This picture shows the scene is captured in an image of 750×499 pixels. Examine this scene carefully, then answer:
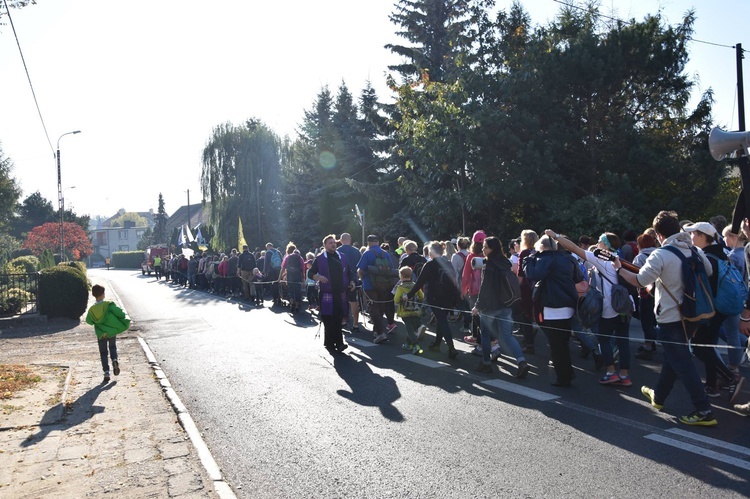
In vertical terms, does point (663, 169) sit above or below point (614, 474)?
above

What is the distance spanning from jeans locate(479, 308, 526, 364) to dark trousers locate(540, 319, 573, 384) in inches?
27.6

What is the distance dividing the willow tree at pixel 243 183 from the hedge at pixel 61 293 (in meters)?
24.6

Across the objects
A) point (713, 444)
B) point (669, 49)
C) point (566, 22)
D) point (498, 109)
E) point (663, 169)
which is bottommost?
point (713, 444)

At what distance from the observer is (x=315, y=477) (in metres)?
4.99

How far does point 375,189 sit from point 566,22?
1206 cm

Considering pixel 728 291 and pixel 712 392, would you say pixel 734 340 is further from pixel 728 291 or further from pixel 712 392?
pixel 728 291

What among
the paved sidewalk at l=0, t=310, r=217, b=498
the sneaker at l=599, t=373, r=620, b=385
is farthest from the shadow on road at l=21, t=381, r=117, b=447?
the sneaker at l=599, t=373, r=620, b=385

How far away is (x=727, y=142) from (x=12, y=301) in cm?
1721

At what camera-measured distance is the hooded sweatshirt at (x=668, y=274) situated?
5855 millimetres

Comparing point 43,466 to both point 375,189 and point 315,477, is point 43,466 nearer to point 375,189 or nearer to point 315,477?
point 315,477

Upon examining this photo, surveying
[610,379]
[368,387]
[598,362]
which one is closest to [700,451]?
[610,379]

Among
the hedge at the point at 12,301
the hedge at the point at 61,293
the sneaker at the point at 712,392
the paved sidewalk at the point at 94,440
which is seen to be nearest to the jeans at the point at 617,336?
the sneaker at the point at 712,392

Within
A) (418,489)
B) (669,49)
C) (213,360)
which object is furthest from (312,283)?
(669,49)

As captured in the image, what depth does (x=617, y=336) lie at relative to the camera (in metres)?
7.71
